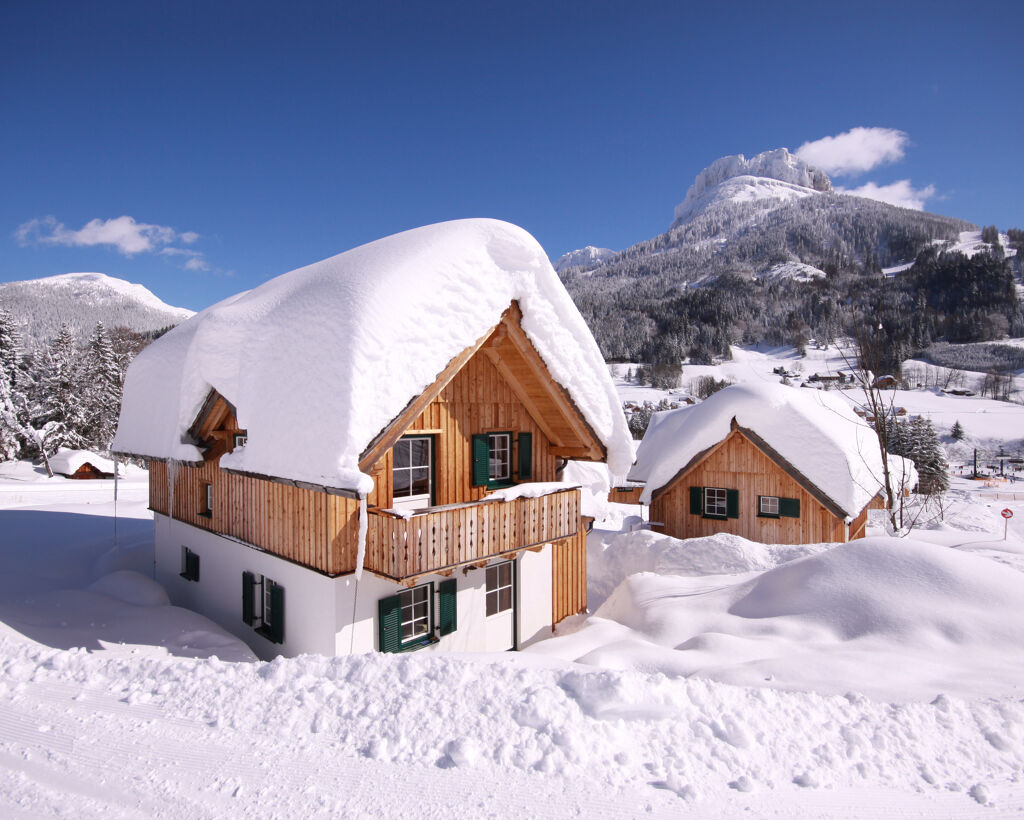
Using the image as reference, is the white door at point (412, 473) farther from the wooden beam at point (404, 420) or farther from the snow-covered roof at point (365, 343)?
the snow-covered roof at point (365, 343)

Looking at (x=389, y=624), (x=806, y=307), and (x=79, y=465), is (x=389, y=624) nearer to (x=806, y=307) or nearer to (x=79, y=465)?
(x=79, y=465)

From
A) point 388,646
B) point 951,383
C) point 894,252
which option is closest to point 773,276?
point 894,252

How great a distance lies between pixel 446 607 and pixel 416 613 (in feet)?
1.82

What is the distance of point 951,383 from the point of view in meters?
97.9

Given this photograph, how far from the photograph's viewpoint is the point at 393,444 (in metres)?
8.97

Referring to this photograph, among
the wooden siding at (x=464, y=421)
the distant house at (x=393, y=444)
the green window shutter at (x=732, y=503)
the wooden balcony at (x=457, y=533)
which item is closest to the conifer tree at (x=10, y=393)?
the distant house at (x=393, y=444)

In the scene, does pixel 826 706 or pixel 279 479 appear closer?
pixel 826 706

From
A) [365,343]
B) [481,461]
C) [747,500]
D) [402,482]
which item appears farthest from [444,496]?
[747,500]

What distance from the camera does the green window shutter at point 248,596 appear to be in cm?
1105

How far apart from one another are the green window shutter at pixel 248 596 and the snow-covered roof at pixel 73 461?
34725 mm

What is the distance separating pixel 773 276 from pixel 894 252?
2045 inches

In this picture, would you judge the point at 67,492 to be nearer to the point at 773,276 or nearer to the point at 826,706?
the point at 826,706

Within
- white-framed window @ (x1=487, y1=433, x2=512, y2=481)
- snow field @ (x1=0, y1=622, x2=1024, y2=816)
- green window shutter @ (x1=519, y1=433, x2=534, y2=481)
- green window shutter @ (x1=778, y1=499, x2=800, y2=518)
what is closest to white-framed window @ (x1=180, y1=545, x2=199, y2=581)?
snow field @ (x1=0, y1=622, x2=1024, y2=816)

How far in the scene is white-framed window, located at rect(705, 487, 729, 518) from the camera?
18.3 meters
